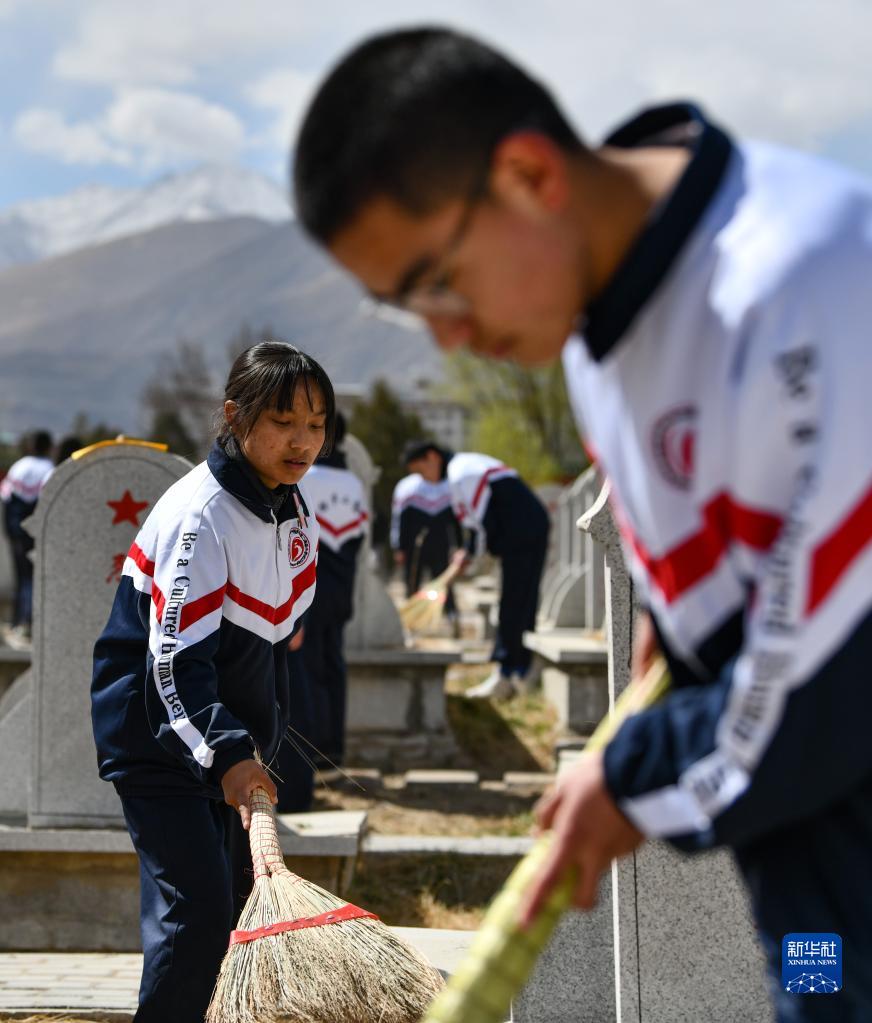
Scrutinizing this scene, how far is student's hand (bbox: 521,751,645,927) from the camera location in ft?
5.31

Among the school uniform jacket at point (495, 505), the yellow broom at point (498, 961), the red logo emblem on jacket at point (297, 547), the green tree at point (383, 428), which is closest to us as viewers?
the yellow broom at point (498, 961)

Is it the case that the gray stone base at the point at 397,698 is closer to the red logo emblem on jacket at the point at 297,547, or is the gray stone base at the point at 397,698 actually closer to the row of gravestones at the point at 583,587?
the row of gravestones at the point at 583,587

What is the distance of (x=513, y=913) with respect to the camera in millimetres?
1689

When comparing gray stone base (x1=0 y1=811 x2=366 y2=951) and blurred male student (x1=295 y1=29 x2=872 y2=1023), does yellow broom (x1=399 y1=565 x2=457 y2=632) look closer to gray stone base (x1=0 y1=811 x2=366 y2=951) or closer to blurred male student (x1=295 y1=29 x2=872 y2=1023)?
gray stone base (x1=0 y1=811 x2=366 y2=951)

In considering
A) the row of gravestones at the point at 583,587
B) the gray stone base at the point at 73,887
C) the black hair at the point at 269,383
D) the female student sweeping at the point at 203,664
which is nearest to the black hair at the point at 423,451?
the row of gravestones at the point at 583,587

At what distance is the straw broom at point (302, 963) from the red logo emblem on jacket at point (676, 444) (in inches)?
71.9

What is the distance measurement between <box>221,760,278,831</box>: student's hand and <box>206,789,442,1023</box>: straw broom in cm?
2

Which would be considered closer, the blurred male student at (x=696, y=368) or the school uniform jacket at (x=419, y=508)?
the blurred male student at (x=696, y=368)

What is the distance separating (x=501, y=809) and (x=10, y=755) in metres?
3.13

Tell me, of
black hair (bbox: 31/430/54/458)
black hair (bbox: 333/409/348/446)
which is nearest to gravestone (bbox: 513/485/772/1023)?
black hair (bbox: 333/409/348/446)

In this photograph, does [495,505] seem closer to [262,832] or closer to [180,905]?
[180,905]

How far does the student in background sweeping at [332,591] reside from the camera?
8.33 m

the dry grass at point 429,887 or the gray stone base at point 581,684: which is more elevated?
the dry grass at point 429,887

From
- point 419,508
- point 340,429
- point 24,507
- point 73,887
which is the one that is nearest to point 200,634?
point 73,887
